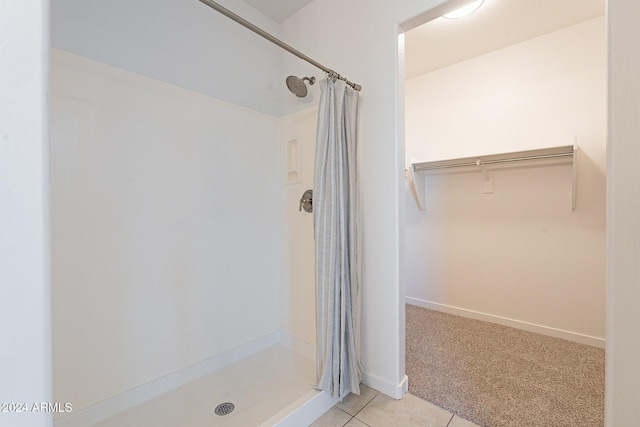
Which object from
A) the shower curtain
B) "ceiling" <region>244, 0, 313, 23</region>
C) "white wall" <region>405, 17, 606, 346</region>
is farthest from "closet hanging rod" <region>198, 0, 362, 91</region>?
"white wall" <region>405, 17, 606, 346</region>

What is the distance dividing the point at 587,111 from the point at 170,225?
3279 millimetres

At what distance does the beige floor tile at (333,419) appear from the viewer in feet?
4.62

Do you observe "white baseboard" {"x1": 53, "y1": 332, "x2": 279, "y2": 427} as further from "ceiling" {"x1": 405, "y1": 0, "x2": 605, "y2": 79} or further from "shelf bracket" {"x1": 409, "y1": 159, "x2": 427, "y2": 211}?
"ceiling" {"x1": 405, "y1": 0, "x2": 605, "y2": 79}

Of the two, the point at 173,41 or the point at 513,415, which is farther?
the point at 173,41

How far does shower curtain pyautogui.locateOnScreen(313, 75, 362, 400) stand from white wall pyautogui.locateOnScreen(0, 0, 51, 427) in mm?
1182

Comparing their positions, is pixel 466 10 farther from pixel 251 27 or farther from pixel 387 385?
pixel 387 385

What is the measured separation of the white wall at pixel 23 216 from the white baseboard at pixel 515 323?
3.10 m

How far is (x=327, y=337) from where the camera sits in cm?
149

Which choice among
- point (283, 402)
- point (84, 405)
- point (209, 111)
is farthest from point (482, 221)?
point (84, 405)

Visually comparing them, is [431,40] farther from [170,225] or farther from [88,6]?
[170,225]

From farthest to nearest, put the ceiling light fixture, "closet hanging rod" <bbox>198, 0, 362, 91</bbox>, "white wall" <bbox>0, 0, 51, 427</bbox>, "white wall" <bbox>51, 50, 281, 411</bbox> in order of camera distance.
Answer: the ceiling light fixture < "white wall" <bbox>51, 50, 281, 411</bbox> < "closet hanging rod" <bbox>198, 0, 362, 91</bbox> < "white wall" <bbox>0, 0, 51, 427</bbox>

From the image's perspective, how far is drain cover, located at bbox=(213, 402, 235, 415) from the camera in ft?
4.94

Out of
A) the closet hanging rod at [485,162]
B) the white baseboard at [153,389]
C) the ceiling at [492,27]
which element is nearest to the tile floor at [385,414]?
the white baseboard at [153,389]

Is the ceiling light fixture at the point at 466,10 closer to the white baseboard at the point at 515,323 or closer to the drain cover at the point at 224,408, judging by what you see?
the white baseboard at the point at 515,323
